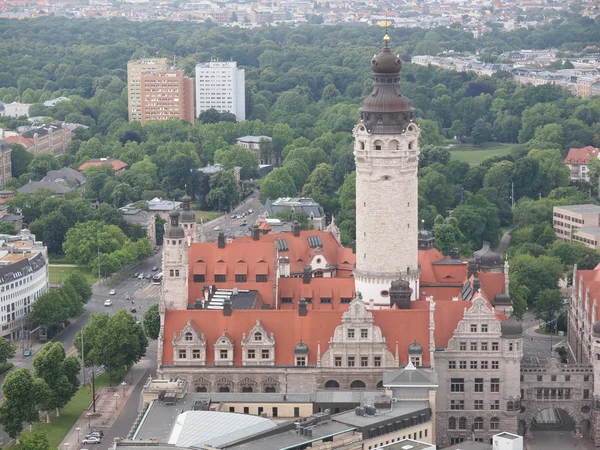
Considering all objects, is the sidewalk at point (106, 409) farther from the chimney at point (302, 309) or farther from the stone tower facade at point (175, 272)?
the chimney at point (302, 309)

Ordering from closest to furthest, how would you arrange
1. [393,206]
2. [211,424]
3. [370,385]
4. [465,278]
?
[211,424], [370,385], [393,206], [465,278]

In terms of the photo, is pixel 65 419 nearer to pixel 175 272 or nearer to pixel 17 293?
pixel 175 272

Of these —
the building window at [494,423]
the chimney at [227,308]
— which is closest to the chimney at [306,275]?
the chimney at [227,308]

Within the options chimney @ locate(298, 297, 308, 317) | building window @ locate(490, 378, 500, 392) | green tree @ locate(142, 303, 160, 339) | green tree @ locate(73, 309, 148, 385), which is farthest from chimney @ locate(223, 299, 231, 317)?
green tree @ locate(142, 303, 160, 339)

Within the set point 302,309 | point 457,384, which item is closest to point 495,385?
point 457,384

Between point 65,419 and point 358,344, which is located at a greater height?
point 358,344

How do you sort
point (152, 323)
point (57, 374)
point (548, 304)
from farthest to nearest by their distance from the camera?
1. point (548, 304)
2. point (152, 323)
3. point (57, 374)

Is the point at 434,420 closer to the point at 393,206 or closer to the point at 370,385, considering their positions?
the point at 370,385

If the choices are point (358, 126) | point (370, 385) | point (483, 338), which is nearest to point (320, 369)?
point (370, 385)
